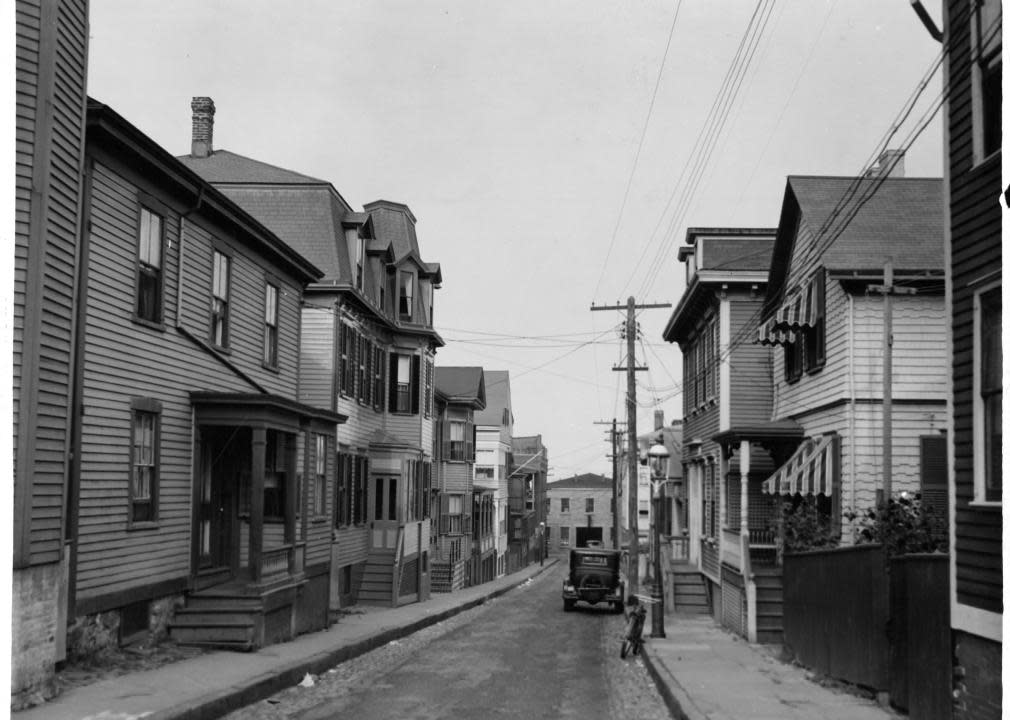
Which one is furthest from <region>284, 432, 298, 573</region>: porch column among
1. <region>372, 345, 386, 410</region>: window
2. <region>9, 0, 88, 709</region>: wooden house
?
<region>372, 345, 386, 410</region>: window

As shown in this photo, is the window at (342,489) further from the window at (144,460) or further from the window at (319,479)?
the window at (144,460)

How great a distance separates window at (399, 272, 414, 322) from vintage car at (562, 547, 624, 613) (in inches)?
369

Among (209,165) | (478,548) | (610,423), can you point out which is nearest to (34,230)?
(209,165)

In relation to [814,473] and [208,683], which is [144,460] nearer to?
[208,683]

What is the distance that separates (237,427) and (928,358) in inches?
493

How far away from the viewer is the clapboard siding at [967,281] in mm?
10867

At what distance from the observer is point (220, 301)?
20.9 meters

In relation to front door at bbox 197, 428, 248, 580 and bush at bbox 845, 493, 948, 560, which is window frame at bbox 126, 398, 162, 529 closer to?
front door at bbox 197, 428, 248, 580

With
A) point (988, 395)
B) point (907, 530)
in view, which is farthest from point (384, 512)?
point (988, 395)

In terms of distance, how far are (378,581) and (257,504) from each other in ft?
48.4

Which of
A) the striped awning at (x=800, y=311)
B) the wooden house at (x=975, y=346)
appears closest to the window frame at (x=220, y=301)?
the striped awning at (x=800, y=311)

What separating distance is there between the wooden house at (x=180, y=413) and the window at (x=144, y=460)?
0.03 meters

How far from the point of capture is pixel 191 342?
19.3m

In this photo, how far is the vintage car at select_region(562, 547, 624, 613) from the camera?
3612cm
